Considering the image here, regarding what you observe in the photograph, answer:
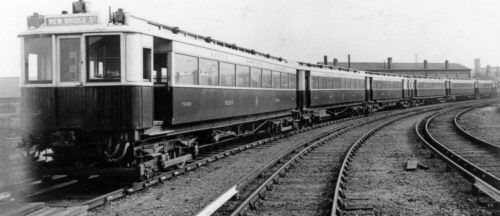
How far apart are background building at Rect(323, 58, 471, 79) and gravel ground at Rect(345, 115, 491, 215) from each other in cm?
9387

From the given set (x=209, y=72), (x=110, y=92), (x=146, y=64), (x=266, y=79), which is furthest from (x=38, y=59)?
(x=266, y=79)

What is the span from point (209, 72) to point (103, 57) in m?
3.27

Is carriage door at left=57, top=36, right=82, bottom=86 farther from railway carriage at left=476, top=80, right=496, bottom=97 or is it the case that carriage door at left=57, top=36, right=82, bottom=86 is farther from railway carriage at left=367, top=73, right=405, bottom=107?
railway carriage at left=476, top=80, right=496, bottom=97

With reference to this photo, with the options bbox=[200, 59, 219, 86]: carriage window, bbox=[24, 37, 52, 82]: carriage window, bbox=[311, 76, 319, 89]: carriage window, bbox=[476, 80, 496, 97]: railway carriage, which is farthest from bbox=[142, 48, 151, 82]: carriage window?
bbox=[476, 80, 496, 97]: railway carriage

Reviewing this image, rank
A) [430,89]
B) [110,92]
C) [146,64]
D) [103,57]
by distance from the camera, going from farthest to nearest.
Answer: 1. [430,89]
2. [146,64]
3. [103,57]
4. [110,92]

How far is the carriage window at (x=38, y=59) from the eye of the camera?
830 cm

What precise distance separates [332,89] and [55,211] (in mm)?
21220

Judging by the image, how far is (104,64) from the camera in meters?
8.20

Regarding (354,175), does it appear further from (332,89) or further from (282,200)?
(332,89)

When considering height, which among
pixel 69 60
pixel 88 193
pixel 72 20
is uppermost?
pixel 72 20

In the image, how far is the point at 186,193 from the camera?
795cm

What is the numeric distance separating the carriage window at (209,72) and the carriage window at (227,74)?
0.33 meters

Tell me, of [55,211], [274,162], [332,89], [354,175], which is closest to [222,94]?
[274,162]

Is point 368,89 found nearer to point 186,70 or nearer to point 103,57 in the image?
point 186,70
